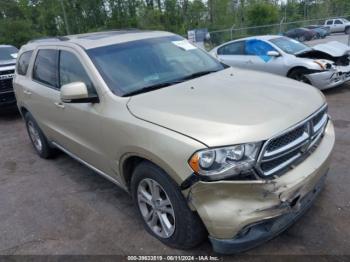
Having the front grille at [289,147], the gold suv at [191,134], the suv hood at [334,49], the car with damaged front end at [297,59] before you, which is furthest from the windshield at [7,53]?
the front grille at [289,147]

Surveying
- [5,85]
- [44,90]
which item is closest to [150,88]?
[44,90]

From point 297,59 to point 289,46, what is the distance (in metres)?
0.85

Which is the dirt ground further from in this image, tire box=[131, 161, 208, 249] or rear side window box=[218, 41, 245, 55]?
rear side window box=[218, 41, 245, 55]

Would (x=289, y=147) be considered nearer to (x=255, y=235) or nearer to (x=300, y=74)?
(x=255, y=235)

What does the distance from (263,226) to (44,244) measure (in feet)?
6.81

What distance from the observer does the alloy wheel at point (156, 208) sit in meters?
2.85

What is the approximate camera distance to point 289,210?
2490mm

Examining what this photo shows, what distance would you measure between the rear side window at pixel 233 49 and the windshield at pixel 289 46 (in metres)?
0.93

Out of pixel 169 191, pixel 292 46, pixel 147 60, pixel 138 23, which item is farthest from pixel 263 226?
pixel 138 23

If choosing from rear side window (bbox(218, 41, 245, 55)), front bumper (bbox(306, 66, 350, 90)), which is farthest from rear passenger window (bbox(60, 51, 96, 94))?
rear side window (bbox(218, 41, 245, 55))

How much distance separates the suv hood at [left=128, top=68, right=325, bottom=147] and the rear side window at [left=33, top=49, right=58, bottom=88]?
5.24 ft

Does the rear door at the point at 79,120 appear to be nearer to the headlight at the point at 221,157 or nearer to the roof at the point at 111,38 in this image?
the roof at the point at 111,38

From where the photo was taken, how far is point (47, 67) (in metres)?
4.41

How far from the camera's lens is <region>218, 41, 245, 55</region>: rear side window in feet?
30.9
